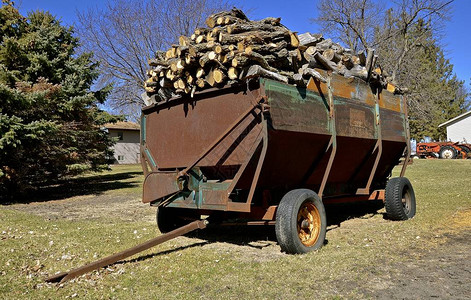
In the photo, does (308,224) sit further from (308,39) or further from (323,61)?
(308,39)

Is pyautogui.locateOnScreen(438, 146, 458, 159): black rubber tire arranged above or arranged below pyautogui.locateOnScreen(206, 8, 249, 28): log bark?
below

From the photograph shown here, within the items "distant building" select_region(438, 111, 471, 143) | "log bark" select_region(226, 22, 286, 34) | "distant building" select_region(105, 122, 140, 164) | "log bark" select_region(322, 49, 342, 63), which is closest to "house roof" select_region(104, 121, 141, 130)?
"distant building" select_region(105, 122, 140, 164)

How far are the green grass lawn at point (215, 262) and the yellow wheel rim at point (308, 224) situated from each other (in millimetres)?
249

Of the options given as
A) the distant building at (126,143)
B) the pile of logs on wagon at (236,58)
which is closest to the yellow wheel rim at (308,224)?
the pile of logs on wagon at (236,58)

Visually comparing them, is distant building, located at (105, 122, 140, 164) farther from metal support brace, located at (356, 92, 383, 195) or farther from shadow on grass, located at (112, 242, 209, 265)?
shadow on grass, located at (112, 242, 209, 265)

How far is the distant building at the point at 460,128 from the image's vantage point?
3975cm

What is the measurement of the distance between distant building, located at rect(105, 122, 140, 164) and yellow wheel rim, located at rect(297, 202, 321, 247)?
37.6 metres

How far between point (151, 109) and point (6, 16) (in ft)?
39.1

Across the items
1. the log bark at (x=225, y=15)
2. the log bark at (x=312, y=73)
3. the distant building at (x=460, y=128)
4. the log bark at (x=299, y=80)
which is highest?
the distant building at (x=460, y=128)

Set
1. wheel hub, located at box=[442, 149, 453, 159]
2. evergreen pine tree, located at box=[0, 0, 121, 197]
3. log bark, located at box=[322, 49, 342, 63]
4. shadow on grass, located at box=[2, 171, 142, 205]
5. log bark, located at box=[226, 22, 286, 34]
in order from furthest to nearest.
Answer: wheel hub, located at box=[442, 149, 453, 159]
shadow on grass, located at box=[2, 171, 142, 205]
evergreen pine tree, located at box=[0, 0, 121, 197]
log bark, located at box=[322, 49, 342, 63]
log bark, located at box=[226, 22, 286, 34]

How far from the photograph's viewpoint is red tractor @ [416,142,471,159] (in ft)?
95.8

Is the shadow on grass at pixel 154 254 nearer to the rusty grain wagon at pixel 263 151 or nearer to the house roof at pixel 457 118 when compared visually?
the rusty grain wagon at pixel 263 151

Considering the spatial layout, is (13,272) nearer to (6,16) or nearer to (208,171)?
(208,171)

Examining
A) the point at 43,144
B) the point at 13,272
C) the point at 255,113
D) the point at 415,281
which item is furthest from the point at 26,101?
the point at 415,281
